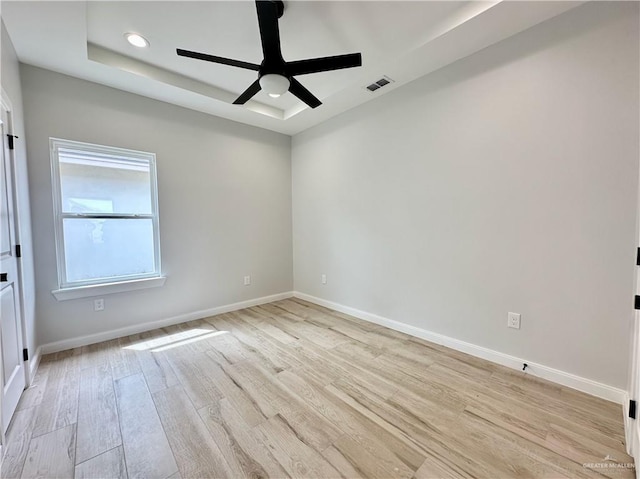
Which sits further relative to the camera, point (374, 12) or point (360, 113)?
point (360, 113)

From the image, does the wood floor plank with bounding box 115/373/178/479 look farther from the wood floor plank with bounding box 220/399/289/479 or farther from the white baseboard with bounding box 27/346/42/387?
the white baseboard with bounding box 27/346/42/387

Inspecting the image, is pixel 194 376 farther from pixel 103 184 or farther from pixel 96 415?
pixel 103 184

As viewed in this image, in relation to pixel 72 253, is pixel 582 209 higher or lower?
higher

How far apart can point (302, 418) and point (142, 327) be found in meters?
2.39

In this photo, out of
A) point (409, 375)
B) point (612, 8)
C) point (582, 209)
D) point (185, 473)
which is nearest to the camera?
point (185, 473)

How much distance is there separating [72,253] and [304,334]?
2.51 meters

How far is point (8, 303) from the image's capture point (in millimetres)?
1736

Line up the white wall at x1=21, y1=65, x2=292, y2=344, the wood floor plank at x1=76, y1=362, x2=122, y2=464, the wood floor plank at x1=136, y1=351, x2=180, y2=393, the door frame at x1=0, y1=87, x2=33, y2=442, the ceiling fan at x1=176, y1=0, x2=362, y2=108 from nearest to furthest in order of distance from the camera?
the wood floor plank at x1=76, y1=362, x2=122, y2=464 → the ceiling fan at x1=176, y1=0, x2=362, y2=108 → the door frame at x1=0, y1=87, x2=33, y2=442 → the wood floor plank at x1=136, y1=351, x2=180, y2=393 → the white wall at x1=21, y1=65, x2=292, y2=344

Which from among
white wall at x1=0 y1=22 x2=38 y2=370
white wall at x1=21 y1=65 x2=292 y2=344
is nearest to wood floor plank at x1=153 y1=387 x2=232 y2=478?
white wall at x1=0 y1=22 x2=38 y2=370

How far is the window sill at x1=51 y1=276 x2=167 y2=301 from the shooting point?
8.41 feet

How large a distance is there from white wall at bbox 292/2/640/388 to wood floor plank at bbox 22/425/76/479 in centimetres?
276

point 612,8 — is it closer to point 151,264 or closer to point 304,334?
point 304,334

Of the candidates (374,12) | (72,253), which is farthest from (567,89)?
(72,253)

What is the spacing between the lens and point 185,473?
4.27ft
